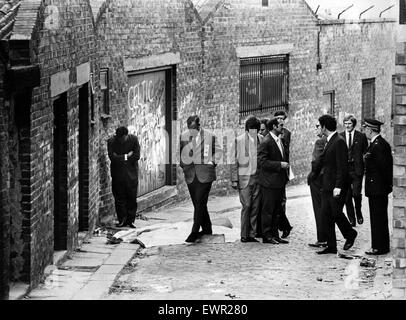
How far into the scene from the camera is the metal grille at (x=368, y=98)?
2847 centimetres

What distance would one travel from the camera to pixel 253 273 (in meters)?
13.1

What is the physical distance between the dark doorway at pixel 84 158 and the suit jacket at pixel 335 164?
11.3ft

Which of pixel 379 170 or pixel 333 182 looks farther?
pixel 333 182

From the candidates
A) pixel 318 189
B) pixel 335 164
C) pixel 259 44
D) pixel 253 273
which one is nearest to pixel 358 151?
pixel 318 189

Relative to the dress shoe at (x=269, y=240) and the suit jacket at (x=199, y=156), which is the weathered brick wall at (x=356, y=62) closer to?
the suit jacket at (x=199, y=156)

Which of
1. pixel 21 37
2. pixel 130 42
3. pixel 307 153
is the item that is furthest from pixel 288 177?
pixel 307 153

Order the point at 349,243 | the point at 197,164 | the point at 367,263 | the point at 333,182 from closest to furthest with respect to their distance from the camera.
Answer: the point at 367,263
the point at 333,182
the point at 349,243
the point at 197,164

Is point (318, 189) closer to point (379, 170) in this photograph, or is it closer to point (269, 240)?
point (269, 240)

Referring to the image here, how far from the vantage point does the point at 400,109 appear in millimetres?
10836

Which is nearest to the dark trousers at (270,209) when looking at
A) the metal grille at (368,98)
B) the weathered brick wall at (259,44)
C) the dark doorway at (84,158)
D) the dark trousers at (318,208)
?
the dark trousers at (318,208)

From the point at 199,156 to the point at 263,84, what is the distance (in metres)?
7.97

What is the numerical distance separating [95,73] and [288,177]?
332 cm

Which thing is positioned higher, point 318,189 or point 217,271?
point 318,189
